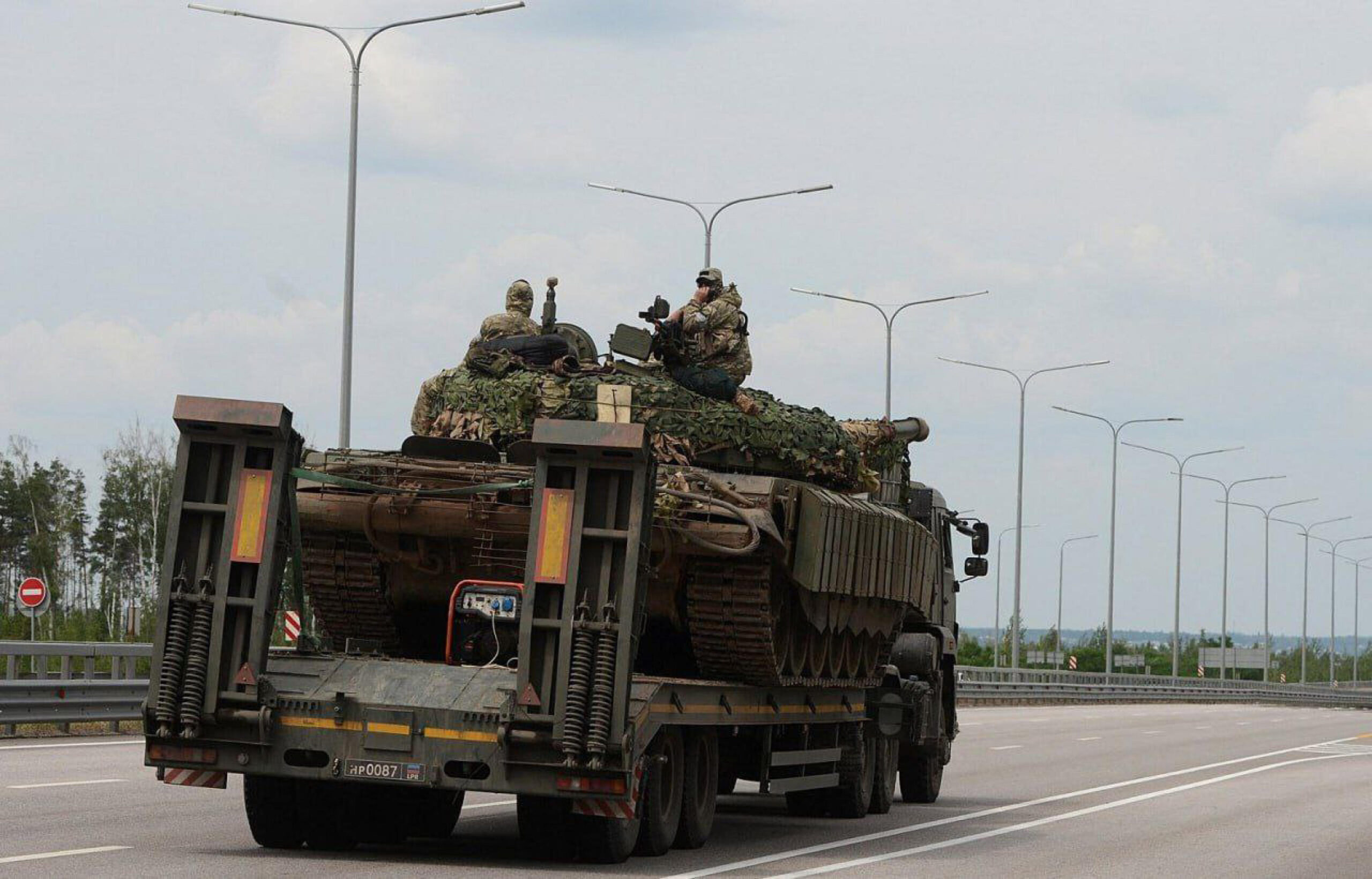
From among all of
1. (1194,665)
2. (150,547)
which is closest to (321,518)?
(150,547)

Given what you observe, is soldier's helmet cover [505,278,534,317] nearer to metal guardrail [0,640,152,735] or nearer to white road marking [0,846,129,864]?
white road marking [0,846,129,864]

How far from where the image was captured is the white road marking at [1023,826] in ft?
46.5

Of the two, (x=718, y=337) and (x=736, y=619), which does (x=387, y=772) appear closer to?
(x=736, y=619)

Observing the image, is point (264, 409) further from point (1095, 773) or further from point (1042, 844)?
point (1095, 773)

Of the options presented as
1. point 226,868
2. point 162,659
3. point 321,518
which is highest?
point 321,518

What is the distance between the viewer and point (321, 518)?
1519 centimetres

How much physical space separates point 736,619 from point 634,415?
1.81 metres

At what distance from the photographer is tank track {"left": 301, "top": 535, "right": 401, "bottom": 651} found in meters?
15.5

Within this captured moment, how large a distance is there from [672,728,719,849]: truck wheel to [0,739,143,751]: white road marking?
9.88 m

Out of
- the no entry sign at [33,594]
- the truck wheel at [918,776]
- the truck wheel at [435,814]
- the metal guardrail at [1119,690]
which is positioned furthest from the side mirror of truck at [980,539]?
the metal guardrail at [1119,690]

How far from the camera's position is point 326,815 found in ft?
47.1

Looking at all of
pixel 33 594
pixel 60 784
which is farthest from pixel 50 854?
pixel 33 594

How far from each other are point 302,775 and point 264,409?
6.75 feet

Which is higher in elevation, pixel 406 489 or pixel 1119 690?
pixel 1119 690
